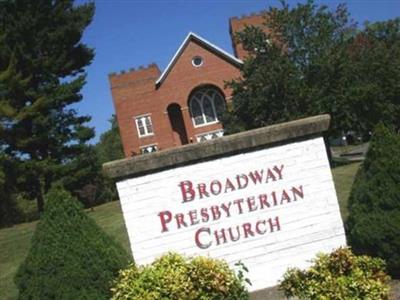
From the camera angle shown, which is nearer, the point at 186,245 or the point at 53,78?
the point at 186,245

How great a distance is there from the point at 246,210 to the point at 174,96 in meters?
48.7

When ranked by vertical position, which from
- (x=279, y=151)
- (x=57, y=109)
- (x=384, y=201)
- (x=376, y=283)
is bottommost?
(x=376, y=283)

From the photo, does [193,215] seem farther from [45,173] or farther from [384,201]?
[45,173]

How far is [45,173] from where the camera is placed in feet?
118

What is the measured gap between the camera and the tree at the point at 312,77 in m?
35.6

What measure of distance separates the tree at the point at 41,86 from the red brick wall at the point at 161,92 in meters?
14.8

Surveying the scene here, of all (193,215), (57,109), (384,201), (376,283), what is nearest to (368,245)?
(384,201)

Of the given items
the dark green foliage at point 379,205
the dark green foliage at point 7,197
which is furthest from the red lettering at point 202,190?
the dark green foliage at point 7,197

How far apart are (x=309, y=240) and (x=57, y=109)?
33952mm

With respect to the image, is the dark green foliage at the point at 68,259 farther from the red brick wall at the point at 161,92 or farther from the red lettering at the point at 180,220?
the red brick wall at the point at 161,92

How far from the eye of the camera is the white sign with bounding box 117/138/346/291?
604 centimetres

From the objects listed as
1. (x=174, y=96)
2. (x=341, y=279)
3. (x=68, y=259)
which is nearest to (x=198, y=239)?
(x=68, y=259)

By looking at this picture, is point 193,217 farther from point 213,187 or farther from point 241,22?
point 241,22

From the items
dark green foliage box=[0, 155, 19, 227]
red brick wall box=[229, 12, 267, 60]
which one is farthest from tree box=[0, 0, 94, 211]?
red brick wall box=[229, 12, 267, 60]
